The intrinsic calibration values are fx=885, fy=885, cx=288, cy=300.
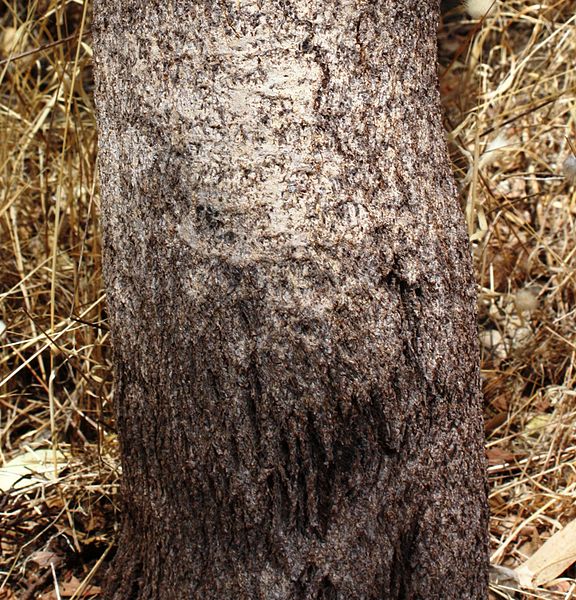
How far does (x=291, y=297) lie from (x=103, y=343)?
92 cm

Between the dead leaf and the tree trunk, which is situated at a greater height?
the tree trunk

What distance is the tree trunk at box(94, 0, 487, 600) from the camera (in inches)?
43.6

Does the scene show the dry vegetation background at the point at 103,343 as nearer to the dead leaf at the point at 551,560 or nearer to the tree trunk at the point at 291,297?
the dead leaf at the point at 551,560

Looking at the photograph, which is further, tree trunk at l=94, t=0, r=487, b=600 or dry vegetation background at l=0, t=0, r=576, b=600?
dry vegetation background at l=0, t=0, r=576, b=600

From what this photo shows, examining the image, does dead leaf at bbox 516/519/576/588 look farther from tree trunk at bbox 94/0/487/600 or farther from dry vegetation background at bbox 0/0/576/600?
tree trunk at bbox 94/0/487/600

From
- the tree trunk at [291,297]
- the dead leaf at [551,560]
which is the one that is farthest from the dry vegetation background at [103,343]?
the tree trunk at [291,297]

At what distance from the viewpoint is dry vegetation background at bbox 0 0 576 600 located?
5.78 ft

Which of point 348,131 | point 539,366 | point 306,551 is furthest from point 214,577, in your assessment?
point 539,366

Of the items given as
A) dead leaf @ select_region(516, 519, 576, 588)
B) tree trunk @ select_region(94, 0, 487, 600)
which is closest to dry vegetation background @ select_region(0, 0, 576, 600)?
dead leaf @ select_region(516, 519, 576, 588)

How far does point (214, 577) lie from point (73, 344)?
760 millimetres

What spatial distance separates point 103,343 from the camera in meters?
1.97

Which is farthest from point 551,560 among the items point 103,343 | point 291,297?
point 103,343

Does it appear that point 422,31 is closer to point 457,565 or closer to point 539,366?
point 457,565

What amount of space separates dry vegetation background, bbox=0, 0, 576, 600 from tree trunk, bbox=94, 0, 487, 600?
1.46ft
